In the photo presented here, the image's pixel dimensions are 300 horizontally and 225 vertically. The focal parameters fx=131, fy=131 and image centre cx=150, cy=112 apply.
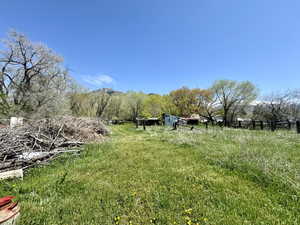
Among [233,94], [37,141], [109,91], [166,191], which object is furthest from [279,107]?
[109,91]

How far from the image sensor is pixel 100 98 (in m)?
31.2

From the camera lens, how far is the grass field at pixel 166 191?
2.18 m

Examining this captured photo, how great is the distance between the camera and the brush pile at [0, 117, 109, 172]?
4.54 metres

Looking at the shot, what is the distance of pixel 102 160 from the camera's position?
5.00 metres

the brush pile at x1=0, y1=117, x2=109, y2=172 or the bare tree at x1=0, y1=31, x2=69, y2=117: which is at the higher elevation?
the bare tree at x1=0, y1=31, x2=69, y2=117

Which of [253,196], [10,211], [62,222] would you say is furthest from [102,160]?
[253,196]

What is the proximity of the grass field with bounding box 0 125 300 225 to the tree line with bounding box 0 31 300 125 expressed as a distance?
13748 millimetres

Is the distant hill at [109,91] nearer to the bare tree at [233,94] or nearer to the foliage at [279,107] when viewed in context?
the bare tree at [233,94]

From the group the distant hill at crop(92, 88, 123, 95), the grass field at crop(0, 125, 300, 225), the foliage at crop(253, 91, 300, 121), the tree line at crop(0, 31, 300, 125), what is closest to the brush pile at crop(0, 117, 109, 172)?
the grass field at crop(0, 125, 300, 225)

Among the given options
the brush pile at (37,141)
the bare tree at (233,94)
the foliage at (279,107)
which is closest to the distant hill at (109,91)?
the bare tree at (233,94)

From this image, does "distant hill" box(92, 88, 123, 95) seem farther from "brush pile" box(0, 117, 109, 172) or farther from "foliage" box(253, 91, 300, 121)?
"foliage" box(253, 91, 300, 121)

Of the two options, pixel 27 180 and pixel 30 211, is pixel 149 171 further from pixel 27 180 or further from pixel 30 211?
pixel 27 180

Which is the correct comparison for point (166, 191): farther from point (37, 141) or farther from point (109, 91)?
point (109, 91)

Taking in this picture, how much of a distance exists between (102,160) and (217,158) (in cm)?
423
